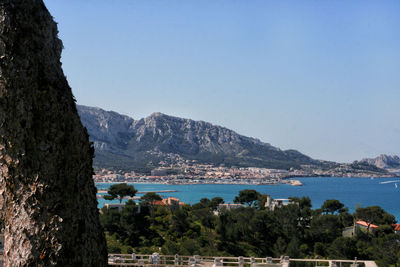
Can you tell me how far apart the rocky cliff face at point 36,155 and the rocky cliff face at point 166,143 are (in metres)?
105

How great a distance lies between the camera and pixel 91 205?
1.96 meters

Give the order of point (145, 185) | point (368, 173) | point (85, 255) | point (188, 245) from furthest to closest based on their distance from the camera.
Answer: point (368, 173)
point (145, 185)
point (188, 245)
point (85, 255)

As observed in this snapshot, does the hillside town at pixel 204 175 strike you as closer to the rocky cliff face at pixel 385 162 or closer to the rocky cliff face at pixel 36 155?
the rocky cliff face at pixel 385 162

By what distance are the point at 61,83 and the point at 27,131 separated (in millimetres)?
295

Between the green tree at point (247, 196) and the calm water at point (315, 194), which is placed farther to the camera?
the calm water at point (315, 194)

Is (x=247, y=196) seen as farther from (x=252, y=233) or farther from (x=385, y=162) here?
(x=385, y=162)

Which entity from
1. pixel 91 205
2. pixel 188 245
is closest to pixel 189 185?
pixel 188 245

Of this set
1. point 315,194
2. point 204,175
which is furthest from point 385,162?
point 315,194

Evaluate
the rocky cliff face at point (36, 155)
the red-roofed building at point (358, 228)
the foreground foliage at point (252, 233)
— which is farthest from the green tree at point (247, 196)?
the rocky cliff face at point (36, 155)

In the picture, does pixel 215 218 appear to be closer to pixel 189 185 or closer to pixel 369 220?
pixel 369 220

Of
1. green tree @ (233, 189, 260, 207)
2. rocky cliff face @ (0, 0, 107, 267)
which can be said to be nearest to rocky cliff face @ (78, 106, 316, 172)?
green tree @ (233, 189, 260, 207)

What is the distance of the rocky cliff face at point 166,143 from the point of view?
112 meters

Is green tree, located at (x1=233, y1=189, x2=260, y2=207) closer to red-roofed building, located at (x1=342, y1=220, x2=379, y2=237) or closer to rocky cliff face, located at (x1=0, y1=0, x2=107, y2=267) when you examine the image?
red-roofed building, located at (x1=342, y1=220, x2=379, y2=237)

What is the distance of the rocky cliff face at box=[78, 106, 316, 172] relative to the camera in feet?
367
